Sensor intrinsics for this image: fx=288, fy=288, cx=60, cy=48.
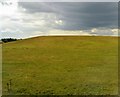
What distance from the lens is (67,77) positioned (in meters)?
28.5

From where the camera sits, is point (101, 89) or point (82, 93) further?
point (101, 89)

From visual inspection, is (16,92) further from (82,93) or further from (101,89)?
(101,89)

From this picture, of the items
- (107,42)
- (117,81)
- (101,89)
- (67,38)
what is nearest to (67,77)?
(117,81)

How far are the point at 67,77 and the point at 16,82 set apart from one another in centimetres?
564

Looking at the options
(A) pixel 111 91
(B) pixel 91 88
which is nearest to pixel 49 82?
(B) pixel 91 88

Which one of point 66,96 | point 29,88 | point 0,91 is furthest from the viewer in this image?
point 29,88

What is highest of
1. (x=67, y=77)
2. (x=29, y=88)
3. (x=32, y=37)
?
(x=29, y=88)

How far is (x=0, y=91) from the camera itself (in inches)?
834

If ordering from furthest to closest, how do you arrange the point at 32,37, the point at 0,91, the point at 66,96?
the point at 32,37, the point at 0,91, the point at 66,96

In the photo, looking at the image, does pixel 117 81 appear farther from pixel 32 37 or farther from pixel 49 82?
pixel 32 37

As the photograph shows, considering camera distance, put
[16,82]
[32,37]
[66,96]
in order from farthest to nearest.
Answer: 1. [32,37]
2. [16,82]
3. [66,96]

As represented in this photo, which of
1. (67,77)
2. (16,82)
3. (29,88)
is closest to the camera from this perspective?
(29,88)

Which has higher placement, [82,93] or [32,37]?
[82,93]

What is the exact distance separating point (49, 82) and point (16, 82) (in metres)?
2.93
